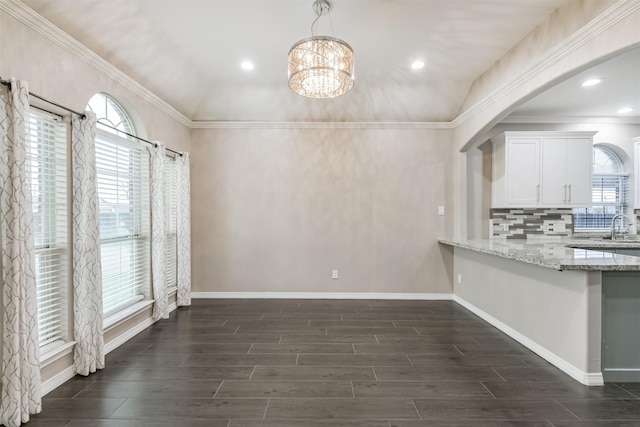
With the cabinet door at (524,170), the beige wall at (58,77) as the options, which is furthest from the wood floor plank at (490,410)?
the cabinet door at (524,170)

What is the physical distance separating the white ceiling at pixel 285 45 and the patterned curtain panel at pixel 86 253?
84 centimetres

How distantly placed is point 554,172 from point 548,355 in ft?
8.86

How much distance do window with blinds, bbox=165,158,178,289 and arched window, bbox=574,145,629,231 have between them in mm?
5934

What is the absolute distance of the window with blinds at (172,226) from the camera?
4289mm

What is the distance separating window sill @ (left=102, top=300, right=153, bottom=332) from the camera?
9.75 feet

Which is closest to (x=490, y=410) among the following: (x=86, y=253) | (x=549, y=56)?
(x=549, y=56)

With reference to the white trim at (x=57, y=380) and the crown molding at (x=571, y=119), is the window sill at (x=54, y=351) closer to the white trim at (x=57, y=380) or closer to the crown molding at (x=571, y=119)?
the white trim at (x=57, y=380)

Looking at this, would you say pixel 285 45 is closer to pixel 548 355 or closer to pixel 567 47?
pixel 567 47

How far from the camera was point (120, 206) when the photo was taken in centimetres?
334

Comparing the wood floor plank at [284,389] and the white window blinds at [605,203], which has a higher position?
the white window blinds at [605,203]

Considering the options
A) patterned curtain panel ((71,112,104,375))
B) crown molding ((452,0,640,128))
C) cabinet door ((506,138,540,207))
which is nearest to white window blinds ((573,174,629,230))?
cabinet door ((506,138,540,207))

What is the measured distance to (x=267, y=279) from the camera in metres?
4.81

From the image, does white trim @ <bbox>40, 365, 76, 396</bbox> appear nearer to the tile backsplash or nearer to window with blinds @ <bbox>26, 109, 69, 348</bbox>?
window with blinds @ <bbox>26, 109, 69, 348</bbox>

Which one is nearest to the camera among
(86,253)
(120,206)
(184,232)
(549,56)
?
(86,253)
